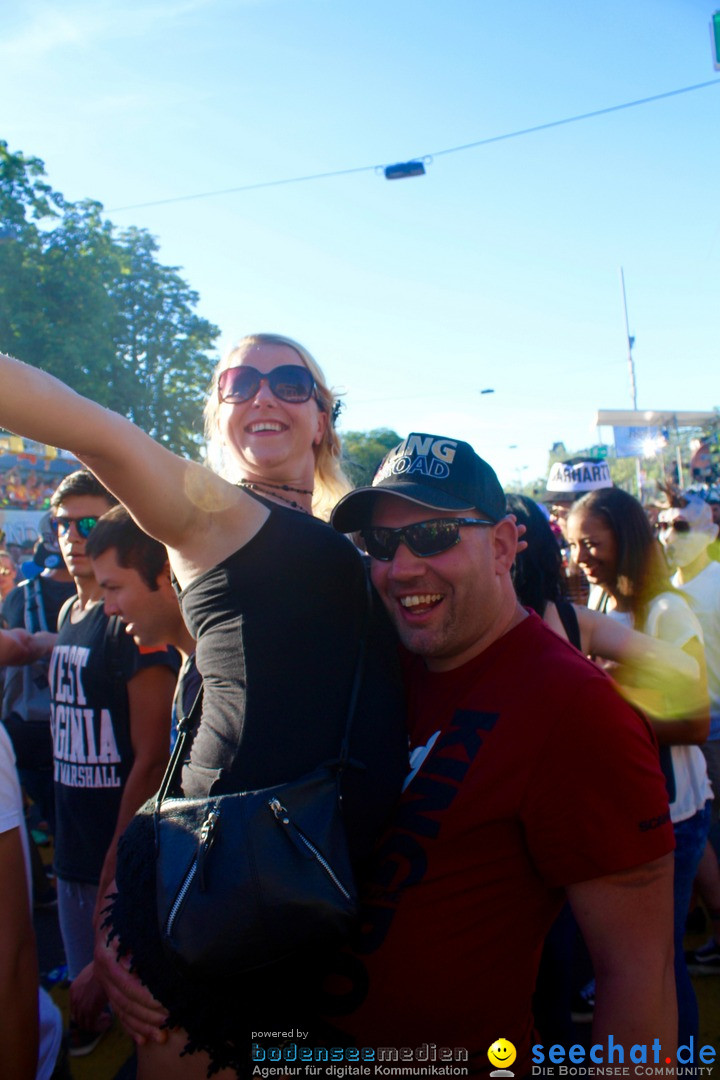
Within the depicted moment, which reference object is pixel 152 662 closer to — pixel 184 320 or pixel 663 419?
pixel 663 419

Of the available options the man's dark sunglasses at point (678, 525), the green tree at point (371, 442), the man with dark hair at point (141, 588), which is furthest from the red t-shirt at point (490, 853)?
the green tree at point (371, 442)

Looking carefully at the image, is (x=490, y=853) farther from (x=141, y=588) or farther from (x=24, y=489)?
(x=24, y=489)

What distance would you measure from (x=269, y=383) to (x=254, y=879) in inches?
49.5

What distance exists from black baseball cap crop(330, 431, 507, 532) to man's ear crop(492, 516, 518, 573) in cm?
3

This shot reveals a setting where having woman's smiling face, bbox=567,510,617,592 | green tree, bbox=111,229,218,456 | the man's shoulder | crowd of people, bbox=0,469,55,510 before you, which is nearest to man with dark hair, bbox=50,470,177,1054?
the man's shoulder

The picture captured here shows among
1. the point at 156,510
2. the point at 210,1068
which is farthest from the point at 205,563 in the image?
the point at 210,1068

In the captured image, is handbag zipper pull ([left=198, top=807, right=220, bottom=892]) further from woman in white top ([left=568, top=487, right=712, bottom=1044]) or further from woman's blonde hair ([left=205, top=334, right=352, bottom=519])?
woman in white top ([left=568, top=487, right=712, bottom=1044])

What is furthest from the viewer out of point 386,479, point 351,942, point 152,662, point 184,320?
point 184,320

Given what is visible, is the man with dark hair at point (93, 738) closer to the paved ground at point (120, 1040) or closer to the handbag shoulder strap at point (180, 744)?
the paved ground at point (120, 1040)

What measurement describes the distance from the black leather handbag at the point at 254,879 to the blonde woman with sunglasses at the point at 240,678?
75mm

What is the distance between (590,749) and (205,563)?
32.0 inches

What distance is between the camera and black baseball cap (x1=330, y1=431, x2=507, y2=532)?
5.41ft

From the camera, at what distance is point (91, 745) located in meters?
2.79

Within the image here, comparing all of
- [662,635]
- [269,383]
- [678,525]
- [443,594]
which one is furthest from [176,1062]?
[678,525]
